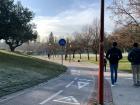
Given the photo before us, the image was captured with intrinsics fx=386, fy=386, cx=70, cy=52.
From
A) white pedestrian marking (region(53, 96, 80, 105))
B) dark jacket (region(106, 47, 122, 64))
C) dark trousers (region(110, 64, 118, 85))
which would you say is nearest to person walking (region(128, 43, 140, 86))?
dark jacket (region(106, 47, 122, 64))

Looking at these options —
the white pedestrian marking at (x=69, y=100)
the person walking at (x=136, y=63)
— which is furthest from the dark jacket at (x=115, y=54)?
the white pedestrian marking at (x=69, y=100)

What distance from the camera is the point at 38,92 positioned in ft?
45.9

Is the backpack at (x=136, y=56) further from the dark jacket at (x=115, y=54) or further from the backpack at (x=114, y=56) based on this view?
the backpack at (x=114, y=56)

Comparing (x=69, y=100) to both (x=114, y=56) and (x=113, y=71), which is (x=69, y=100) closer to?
(x=114, y=56)

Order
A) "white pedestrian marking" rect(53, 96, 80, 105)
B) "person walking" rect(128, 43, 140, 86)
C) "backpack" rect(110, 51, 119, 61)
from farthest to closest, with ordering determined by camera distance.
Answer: "backpack" rect(110, 51, 119, 61)
"person walking" rect(128, 43, 140, 86)
"white pedestrian marking" rect(53, 96, 80, 105)

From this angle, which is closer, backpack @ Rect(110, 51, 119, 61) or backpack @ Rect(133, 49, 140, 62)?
backpack @ Rect(133, 49, 140, 62)

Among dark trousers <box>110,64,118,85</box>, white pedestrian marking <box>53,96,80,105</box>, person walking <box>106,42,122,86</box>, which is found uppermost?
person walking <box>106,42,122,86</box>

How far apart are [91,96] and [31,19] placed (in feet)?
99.5

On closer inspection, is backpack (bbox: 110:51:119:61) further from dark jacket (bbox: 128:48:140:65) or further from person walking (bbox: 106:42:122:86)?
dark jacket (bbox: 128:48:140:65)

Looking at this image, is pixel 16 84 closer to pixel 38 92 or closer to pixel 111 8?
pixel 38 92

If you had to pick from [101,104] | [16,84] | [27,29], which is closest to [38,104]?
[101,104]

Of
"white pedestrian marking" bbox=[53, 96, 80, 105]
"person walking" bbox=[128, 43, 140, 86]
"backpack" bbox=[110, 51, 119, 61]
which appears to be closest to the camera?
"white pedestrian marking" bbox=[53, 96, 80, 105]

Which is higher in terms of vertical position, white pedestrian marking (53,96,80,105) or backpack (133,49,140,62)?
backpack (133,49,140,62)

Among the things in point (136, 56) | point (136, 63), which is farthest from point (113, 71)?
point (136, 56)
